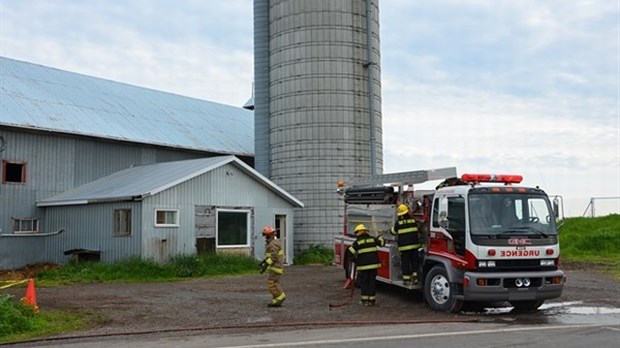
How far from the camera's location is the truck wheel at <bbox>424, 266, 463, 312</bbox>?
1303cm

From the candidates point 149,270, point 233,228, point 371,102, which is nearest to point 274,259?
point 149,270

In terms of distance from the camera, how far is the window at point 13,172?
83.0 ft

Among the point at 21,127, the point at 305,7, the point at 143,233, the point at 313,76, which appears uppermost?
the point at 305,7

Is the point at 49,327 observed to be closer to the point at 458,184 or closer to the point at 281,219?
the point at 458,184

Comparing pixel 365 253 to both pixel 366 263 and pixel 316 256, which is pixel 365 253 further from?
pixel 316 256

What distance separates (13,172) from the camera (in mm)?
25656

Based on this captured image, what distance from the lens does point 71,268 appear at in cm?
2228

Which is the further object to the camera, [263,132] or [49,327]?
[263,132]

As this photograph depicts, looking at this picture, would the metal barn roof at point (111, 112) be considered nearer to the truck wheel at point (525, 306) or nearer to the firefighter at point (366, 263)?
the firefighter at point (366, 263)

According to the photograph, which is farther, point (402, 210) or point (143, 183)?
point (143, 183)

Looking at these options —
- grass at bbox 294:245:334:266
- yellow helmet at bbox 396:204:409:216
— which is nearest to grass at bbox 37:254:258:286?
grass at bbox 294:245:334:266

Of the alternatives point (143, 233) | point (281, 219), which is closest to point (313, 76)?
point (281, 219)

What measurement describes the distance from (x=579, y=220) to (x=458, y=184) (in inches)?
1063

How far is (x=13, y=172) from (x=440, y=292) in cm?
1845
